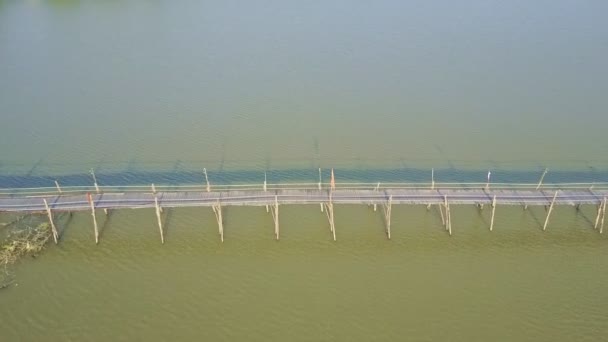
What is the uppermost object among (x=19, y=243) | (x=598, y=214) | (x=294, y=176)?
(x=294, y=176)

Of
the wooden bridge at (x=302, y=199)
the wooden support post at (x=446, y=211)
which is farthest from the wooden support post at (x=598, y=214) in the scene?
the wooden support post at (x=446, y=211)

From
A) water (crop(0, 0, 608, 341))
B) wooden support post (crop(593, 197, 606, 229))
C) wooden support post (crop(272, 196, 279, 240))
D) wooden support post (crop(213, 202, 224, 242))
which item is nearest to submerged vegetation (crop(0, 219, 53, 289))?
water (crop(0, 0, 608, 341))

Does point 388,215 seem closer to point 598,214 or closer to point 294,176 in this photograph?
point 294,176

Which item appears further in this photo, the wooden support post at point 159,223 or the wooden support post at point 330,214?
the wooden support post at point 330,214

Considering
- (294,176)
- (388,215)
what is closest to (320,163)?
(294,176)

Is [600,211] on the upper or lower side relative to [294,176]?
lower

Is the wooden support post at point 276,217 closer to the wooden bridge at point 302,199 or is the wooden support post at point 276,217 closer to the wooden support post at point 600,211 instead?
the wooden bridge at point 302,199

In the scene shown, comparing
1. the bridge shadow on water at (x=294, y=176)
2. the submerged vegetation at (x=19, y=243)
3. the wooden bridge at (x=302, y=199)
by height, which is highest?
the bridge shadow on water at (x=294, y=176)

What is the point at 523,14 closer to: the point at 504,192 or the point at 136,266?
the point at 504,192
